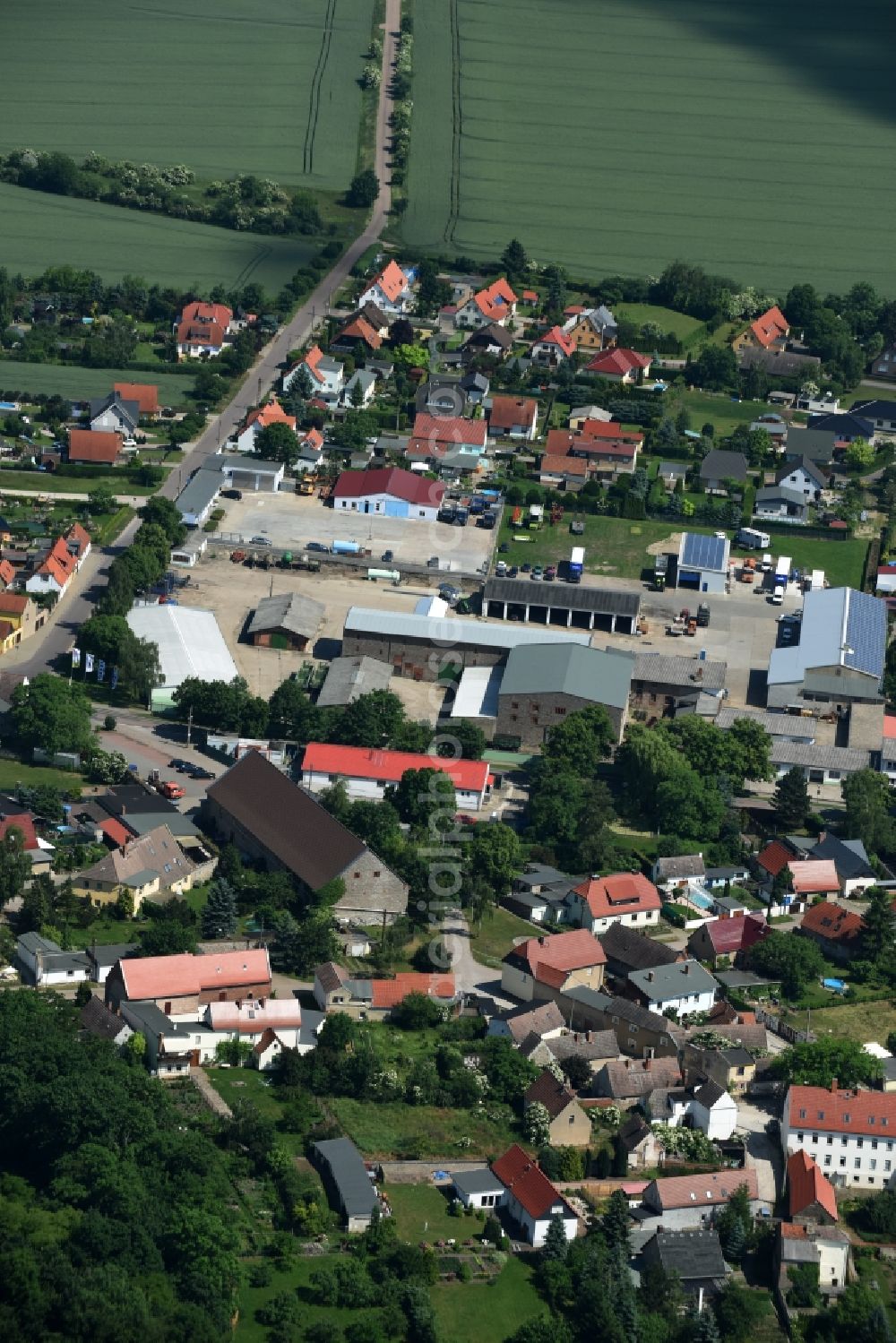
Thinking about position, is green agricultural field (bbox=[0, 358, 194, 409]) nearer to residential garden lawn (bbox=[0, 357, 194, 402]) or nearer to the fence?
residential garden lawn (bbox=[0, 357, 194, 402])

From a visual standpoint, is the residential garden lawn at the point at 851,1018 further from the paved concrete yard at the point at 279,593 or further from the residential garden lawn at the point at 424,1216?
the paved concrete yard at the point at 279,593

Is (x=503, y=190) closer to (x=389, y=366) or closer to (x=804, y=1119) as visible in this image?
(x=389, y=366)

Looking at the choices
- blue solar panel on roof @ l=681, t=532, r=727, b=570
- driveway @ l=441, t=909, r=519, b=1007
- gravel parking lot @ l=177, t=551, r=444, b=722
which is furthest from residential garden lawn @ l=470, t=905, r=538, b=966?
blue solar panel on roof @ l=681, t=532, r=727, b=570

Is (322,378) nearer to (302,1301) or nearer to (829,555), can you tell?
(829,555)

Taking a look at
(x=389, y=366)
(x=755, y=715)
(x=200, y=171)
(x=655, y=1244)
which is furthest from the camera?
(x=200, y=171)

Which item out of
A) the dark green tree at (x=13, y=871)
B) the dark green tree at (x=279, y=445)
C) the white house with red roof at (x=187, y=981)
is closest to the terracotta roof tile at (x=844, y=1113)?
the white house with red roof at (x=187, y=981)

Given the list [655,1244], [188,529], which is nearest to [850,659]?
[188,529]
